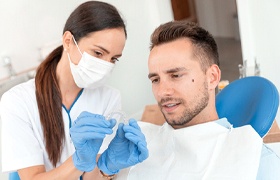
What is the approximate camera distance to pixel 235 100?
54.9 inches

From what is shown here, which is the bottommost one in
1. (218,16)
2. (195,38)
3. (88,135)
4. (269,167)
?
(218,16)

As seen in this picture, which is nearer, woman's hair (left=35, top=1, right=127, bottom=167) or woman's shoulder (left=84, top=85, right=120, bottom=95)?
woman's hair (left=35, top=1, right=127, bottom=167)

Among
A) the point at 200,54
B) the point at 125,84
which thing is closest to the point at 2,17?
the point at 125,84

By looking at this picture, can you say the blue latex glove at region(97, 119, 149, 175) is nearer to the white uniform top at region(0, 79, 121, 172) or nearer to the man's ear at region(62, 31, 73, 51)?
the white uniform top at region(0, 79, 121, 172)

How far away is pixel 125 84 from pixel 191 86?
5.41 ft

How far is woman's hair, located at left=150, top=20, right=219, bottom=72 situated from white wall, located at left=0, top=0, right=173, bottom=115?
112cm

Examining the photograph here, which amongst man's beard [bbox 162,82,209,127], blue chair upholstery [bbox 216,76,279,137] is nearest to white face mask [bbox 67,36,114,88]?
man's beard [bbox 162,82,209,127]

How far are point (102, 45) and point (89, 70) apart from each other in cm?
13

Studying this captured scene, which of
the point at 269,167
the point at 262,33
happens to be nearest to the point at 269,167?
the point at 269,167

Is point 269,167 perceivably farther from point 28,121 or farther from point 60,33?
point 60,33

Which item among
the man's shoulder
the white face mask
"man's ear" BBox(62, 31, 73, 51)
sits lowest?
the man's shoulder

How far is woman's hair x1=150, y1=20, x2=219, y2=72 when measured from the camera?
1163 millimetres

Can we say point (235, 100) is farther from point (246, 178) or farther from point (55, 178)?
point (55, 178)

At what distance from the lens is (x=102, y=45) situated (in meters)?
1.17
